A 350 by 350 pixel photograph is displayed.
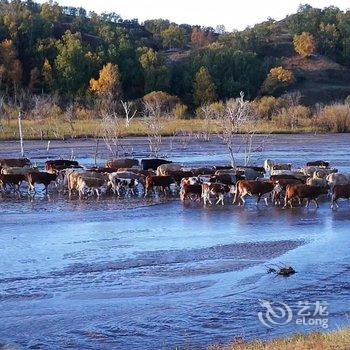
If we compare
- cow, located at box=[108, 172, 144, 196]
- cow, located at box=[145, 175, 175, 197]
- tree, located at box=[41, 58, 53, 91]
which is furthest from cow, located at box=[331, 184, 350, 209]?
tree, located at box=[41, 58, 53, 91]

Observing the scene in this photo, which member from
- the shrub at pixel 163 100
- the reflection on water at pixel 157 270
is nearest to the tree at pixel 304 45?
the shrub at pixel 163 100

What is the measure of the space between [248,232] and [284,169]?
1201cm

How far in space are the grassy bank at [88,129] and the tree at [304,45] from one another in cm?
4763

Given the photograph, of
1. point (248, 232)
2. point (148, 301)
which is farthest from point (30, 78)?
point (148, 301)

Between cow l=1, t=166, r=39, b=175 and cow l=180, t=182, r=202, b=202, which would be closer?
cow l=180, t=182, r=202, b=202

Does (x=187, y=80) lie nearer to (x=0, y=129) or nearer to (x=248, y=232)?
(x=0, y=129)

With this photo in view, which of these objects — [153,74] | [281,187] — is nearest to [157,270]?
[281,187]

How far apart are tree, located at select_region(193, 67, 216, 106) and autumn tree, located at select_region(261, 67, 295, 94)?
25.1 feet

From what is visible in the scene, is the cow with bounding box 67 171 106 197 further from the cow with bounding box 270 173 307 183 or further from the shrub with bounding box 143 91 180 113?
the shrub with bounding box 143 91 180 113

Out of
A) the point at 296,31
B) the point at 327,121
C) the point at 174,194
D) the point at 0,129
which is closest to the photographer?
the point at 174,194

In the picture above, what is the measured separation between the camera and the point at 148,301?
43.6ft

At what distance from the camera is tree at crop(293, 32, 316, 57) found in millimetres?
112812

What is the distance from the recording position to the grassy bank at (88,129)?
186 ft

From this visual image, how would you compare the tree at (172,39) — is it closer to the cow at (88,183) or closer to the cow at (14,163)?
the cow at (14,163)
